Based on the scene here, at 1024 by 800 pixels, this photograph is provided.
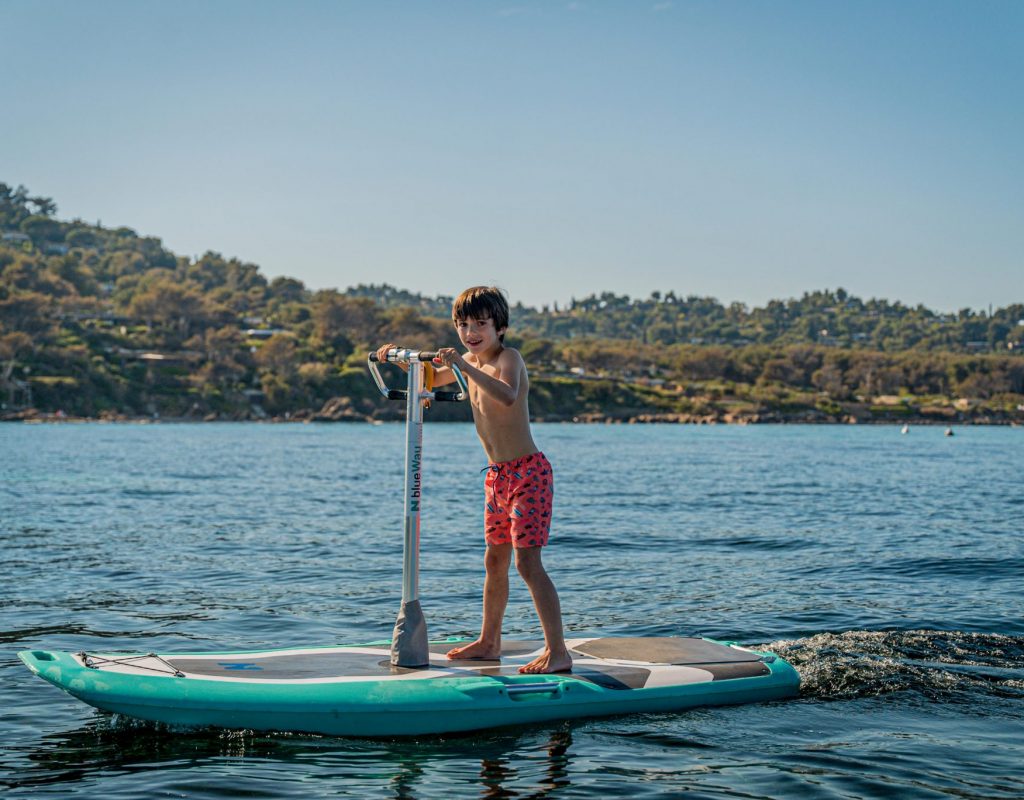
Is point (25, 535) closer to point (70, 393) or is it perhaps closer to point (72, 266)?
point (70, 393)

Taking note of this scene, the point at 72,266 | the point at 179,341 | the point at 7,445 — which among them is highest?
the point at 72,266

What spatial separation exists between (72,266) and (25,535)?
183 m

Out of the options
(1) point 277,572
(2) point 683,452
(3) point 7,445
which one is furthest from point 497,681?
(3) point 7,445

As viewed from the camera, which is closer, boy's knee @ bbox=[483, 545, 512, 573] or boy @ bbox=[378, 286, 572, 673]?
boy @ bbox=[378, 286, 572, 673]

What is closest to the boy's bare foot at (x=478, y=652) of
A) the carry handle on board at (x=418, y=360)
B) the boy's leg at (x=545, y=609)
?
the boy's leg at (x=545, y=609)

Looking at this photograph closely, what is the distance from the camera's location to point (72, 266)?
187000 mm

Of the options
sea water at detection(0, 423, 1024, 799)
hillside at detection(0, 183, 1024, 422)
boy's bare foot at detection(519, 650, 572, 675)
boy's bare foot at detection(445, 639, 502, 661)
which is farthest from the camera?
hillside at detection(0, 183, 1024, 422)

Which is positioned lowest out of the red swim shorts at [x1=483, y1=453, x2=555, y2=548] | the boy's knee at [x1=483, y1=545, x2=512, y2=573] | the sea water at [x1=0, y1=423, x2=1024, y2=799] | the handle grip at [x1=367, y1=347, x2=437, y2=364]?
the sea water at [x1=0, y1=423, x2=1024, y2=799]

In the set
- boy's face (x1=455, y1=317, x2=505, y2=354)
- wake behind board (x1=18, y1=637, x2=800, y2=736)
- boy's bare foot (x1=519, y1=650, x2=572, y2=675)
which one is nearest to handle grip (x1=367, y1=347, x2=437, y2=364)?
boy's face (x1=455, y1=317, x2=505, y2=354)

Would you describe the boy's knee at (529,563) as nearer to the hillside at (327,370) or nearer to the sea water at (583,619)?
the sea water at (583,619)

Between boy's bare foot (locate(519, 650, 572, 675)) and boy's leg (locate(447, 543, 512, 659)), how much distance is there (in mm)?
381

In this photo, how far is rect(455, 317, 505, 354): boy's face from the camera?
23.4 feet

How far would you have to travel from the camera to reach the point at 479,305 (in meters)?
7.11

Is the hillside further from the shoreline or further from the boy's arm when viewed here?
the boy's arm
